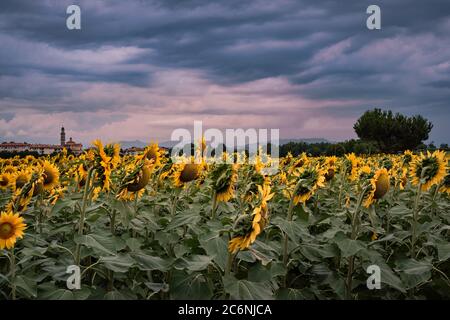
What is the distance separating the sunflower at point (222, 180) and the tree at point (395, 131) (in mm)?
73829

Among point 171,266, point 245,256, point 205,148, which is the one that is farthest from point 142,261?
point 205,148

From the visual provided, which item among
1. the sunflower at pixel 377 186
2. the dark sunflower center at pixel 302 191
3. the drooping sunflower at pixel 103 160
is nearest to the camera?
the drooping sunflower at pixel 103 160

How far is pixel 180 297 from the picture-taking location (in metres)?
3.39

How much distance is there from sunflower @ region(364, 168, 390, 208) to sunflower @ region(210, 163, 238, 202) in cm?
141

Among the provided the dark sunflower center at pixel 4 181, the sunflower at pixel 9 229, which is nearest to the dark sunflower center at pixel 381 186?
the sunflower at pixel 9 229

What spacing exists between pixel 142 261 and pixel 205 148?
2.11 m

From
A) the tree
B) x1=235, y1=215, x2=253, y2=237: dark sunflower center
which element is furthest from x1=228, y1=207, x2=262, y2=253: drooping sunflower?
the tree

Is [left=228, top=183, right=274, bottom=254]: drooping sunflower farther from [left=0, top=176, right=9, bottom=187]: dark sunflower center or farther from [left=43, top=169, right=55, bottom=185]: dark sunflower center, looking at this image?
[left=0, top=176, right=9, bottom=187]: dark sunflower center

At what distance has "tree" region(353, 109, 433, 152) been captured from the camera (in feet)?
242

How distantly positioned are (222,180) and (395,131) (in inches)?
2954

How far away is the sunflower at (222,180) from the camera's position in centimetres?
429

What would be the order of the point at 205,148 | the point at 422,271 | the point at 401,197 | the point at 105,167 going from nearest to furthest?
the point at 105,167 < the point at 422,271 < the point at 205,148 < the point at 401,197

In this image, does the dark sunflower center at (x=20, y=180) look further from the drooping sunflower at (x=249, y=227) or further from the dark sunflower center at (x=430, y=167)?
the dark sunflower center at (x=430, y=167)
